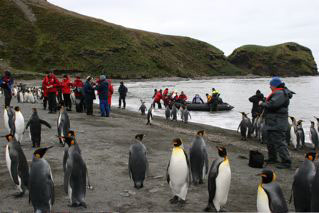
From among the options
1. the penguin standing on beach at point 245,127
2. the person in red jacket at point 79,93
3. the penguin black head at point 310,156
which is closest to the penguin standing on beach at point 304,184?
the penguin black head at point 310,156

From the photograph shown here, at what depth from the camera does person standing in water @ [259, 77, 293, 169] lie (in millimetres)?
8125

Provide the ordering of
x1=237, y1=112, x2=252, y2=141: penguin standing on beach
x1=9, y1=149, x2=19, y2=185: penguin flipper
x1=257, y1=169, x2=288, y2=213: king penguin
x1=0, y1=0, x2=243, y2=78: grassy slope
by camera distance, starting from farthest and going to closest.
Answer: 1. x1=0, y1=0, x2=243, y2=78: grassy slope
2. x1=237, y1=112, x2=252, y2=141: penguin standing on beach
3. x1=9, y1=149, x2=19, y2=185: penguin flipper
4. x1=257, y1=169, x2=288, y2=213: king penguin

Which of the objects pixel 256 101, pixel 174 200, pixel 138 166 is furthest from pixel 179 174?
pixel 256 101

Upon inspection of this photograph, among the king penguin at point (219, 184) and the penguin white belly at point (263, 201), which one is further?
the king penguin at point (219, 184)

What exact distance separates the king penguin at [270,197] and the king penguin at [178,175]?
1486 mm

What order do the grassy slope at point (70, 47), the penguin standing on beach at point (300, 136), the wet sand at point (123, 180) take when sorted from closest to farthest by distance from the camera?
the wet sand at point (123, 180) → the penguin standing on beach at point (300, 136) → the grassy slope at point (70, 47)

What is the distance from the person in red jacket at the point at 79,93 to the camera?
685 inches

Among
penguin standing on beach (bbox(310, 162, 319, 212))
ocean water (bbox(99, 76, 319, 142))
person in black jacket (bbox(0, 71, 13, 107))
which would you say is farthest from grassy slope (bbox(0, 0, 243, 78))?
penguin standing on beach (bbox(310, 162, 319, 212))

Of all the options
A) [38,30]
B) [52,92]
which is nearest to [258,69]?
[38,30]

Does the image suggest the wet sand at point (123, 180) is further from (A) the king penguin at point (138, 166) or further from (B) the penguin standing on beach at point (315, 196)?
(B) the penguin standing on beach at point (315, 196)

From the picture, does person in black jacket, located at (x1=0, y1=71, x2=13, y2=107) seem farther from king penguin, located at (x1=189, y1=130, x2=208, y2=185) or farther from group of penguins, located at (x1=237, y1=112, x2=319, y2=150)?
king penguin, located at (x1=189, y1=130, x2=208, y2=185)

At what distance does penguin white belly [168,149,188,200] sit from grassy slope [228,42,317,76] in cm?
18055

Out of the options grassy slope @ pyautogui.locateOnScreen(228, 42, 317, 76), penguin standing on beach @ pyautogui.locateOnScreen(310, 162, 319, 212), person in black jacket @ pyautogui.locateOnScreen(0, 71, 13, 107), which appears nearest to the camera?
penguin standing on beach @ pyautogui.locateOnScreen(310, 162, 319, 212)

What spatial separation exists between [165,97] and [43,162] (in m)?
21.7
